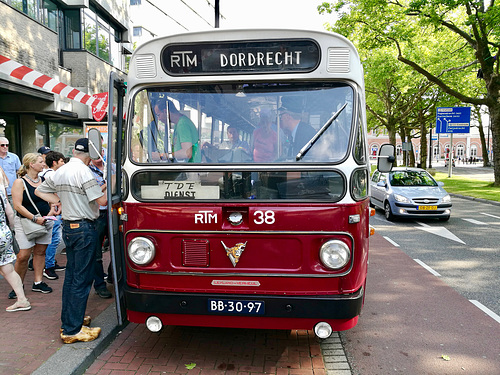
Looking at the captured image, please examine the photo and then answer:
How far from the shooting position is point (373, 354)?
4109 mm

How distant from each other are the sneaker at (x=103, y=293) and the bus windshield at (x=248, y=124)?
2448 mm

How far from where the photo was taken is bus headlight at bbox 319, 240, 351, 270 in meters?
3.36

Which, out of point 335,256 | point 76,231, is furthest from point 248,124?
point 76,231

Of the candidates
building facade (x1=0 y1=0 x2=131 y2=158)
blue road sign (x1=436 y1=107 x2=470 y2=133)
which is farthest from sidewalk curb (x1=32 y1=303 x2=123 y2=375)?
blue road sign (x1=436 y1=107 x2=470 y2=133)

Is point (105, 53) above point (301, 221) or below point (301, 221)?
above

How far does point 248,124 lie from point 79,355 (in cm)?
249

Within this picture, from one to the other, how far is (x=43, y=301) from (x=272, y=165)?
3.55m

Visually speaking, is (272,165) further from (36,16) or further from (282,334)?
(36,16)

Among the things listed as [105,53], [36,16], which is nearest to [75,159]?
[36,16]

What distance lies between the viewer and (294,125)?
3.51 metres

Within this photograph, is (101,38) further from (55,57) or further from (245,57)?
(245,57)

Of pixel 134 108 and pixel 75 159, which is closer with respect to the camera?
pixel 134 108

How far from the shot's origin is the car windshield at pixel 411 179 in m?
12.9

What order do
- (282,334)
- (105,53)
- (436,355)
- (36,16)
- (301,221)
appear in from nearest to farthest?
(301,221)
(436,355)
(282,334)
(36,16)
(105,53)
